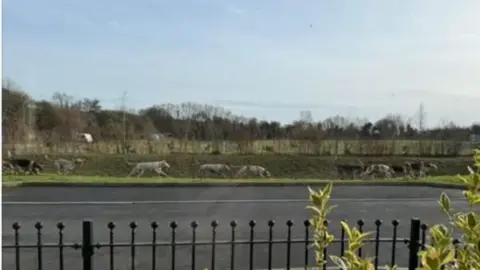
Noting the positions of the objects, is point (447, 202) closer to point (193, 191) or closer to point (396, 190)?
point (193, 191)

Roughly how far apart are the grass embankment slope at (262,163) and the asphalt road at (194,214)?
19.1 feet

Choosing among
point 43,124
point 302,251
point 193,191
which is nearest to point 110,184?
point 193,191

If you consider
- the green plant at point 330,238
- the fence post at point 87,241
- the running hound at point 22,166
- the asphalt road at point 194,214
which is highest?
the green plant at point 330,238

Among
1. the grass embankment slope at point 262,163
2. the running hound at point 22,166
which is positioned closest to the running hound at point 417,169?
the grass embankment slope at point 262,163

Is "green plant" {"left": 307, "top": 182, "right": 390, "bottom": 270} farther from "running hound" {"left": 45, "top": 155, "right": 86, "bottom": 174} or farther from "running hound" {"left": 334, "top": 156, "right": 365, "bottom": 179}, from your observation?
"running hound" {"left": 45, "top": 155, "right": 86, "bottom": 174}

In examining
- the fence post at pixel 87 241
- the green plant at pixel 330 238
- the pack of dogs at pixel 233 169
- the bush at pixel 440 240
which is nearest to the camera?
the bush at pixel 440 240

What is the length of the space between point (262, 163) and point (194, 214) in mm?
12308

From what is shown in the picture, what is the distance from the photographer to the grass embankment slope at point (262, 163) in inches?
754

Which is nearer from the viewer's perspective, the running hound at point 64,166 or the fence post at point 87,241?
the fence post at point 87,241

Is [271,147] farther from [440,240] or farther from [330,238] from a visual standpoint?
[440,240]

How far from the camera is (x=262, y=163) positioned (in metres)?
21.1

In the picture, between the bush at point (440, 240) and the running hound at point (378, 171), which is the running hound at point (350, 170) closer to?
the running hound at point (378, 171)

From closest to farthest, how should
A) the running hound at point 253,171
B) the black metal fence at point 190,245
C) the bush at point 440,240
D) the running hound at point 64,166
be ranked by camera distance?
1. the bush at point 440,240
2. the black metal fence at point 190,245
3. the running hound at point 64,166
4. the running hound at point 253,171

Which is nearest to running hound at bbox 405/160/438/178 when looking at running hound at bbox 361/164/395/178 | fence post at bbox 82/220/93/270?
running hound at bbox 361/164/395/178
